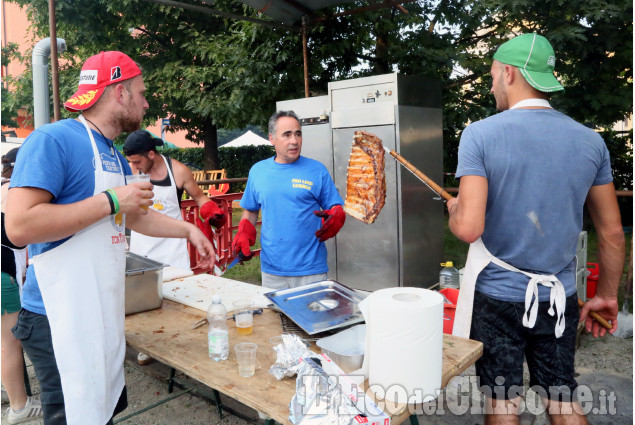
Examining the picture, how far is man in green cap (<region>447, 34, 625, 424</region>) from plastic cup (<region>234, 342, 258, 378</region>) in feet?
3.56

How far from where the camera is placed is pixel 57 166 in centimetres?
184

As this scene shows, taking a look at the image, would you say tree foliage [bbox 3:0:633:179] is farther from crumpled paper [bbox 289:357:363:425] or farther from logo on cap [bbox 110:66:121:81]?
crumpled paper [bbox 289:357:363:425]

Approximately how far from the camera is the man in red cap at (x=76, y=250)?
5.87 ft

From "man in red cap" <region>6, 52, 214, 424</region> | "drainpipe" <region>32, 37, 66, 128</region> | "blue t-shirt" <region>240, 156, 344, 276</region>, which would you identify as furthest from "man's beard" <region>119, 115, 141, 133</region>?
"drainpipe" <region>32, 37, 66, 128</region>

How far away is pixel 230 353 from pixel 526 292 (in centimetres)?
142

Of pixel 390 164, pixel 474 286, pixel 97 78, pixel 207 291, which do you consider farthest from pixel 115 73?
pixel 390 164

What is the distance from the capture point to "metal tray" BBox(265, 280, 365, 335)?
2.36 meters

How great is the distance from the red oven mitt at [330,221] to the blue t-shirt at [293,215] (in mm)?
145

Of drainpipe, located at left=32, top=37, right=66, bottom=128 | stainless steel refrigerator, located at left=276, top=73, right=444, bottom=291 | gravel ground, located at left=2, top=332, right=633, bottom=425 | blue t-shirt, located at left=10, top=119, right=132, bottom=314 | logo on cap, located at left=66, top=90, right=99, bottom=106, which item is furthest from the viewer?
stainless steel refrigerator, located at left=276, top=73, right=444, bottom=291

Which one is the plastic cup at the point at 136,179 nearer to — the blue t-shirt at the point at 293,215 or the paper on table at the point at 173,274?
the paper on table at the point at 173,274

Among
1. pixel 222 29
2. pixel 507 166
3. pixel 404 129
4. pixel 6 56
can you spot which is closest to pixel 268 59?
pixel 404 129

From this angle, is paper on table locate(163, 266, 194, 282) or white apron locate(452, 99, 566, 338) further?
paper on table locate(163, 266, 194, 282)

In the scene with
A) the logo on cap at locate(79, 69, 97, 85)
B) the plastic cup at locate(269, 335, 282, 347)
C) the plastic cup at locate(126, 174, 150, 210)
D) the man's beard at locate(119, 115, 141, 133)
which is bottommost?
the plastic cup at locate(269, 335, 282, 347)

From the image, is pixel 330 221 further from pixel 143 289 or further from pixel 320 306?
pixel 143 289
